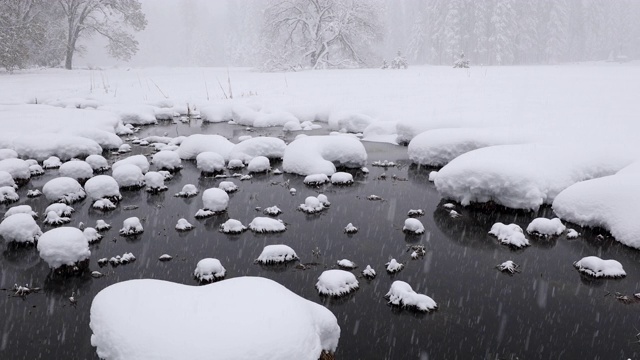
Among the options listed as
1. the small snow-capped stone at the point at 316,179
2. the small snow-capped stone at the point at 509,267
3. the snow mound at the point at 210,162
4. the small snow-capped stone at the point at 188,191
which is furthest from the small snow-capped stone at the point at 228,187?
the small snow-capped stone at the point at 509,267

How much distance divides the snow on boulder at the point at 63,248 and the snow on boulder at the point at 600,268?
5273mm

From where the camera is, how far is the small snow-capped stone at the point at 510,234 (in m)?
5.47

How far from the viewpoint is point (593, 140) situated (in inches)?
341

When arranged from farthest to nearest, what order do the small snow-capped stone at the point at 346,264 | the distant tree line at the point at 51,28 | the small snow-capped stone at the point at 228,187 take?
the distant tree line at the point at 51,28 → the small snow-capped stone at the point at 228,187 → the small snow-capped stone at the point at 346,264

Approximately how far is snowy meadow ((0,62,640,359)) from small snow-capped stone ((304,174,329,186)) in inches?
1.3

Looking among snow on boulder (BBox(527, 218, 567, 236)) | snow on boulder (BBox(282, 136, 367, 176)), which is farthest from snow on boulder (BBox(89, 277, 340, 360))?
snow on boulder (BBox(282, 136, 367, 176))

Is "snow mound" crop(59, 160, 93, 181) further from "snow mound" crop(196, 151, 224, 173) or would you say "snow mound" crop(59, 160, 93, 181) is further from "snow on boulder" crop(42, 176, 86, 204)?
"snow mound" crop(196, 151, 224, 173)

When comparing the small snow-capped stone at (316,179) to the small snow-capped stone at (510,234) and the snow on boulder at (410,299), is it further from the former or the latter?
the snow on boulder at (410,299)

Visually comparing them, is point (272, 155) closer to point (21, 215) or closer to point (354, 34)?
point (21, 215)

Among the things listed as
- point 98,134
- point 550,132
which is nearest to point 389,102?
point 550,132

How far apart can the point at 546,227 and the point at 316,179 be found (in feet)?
11.9

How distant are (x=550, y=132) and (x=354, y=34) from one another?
22629mm

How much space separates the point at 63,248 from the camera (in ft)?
15.6

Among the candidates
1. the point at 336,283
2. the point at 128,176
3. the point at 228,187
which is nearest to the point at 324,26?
the point at 228,187
